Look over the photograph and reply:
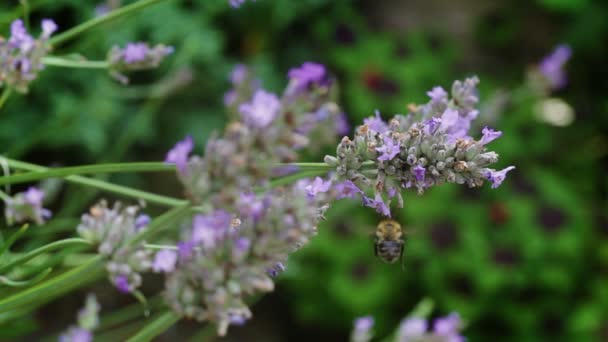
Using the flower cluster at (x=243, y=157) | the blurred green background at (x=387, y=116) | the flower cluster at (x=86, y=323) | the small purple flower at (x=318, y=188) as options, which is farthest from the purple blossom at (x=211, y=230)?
the blurred green background at (x=387, y=116)

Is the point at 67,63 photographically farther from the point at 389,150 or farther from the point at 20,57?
the point at 389,150

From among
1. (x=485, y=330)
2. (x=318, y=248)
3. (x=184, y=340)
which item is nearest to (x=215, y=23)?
(x=318, y=248)

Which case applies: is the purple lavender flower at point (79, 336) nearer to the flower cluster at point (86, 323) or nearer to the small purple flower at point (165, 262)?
the flower cluster at point (86, 323)

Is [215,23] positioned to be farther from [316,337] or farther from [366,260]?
[316,337]

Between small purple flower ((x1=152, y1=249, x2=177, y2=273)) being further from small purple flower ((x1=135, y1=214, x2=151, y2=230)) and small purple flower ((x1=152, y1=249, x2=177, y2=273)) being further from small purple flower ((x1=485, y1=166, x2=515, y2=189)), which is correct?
small purple flower ((x1=485, y1=166, x2=515, y2=189))

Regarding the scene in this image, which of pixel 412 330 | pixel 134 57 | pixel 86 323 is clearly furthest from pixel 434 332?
pixel 134 57

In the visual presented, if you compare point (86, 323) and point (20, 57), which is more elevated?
point (20, 57)
